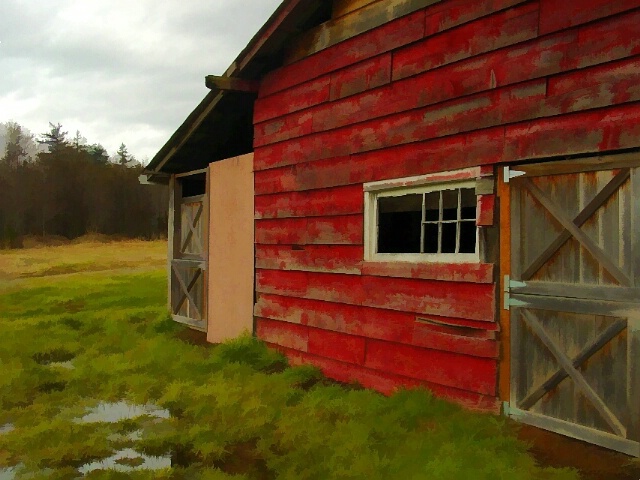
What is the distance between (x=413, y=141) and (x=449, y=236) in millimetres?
1985

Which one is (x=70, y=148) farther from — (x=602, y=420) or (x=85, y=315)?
(x=602, y=420)

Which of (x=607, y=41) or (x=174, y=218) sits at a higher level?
(x=607, y=41)

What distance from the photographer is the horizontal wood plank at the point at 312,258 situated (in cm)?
645

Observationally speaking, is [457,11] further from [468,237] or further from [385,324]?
[385,324]

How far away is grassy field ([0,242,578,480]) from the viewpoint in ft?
13.9

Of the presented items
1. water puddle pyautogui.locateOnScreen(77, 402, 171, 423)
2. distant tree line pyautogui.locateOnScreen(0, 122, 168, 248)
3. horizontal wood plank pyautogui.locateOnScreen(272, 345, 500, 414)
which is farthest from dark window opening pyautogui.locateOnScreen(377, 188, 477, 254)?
distant tree line pyautogui.locateOnScreen(0, 122, 168, 248)

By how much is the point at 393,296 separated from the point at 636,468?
8.92ft

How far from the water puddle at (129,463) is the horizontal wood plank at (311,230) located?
312cm

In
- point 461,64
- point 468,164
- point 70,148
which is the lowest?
point 468,164

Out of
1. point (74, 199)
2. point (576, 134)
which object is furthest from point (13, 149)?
point (576, 134)

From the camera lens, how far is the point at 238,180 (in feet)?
28.2

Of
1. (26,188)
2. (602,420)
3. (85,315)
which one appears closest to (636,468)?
(602,420)

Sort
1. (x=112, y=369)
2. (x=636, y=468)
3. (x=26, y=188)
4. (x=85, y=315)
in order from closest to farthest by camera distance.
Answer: (x=636, y=468) < (x=112, y=369) < (x=85, y=315) < (x=26, y=188)

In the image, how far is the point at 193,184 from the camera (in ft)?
37.0
